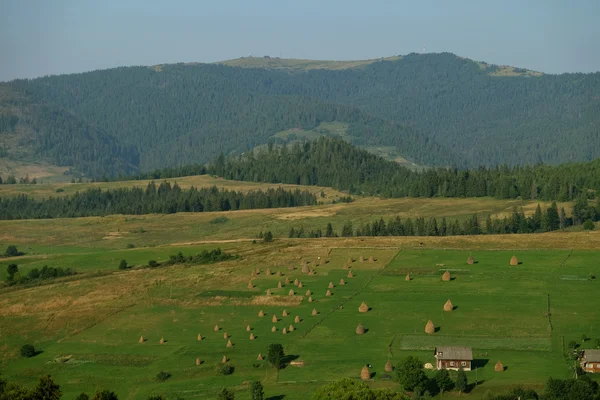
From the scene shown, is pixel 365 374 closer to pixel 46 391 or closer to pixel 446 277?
pixel 46 391

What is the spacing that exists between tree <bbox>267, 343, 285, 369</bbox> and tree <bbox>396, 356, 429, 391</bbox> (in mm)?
12962

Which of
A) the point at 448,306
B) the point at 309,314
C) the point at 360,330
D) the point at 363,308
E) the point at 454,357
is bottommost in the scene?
the point at 360,330

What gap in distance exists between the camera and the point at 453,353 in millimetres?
92812

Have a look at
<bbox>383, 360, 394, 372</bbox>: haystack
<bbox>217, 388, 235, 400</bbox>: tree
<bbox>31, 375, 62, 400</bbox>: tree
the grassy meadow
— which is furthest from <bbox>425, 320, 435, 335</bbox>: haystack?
<bbox>31, 375, 62, 400</bbox>: tree

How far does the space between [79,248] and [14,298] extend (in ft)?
202

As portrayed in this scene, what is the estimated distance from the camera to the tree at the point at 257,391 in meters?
85.4

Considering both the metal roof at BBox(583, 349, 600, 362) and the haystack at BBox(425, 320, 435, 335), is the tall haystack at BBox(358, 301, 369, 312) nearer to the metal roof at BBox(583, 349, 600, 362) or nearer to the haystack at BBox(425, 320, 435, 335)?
the haystack at BBox(425, 320, 435, 335)

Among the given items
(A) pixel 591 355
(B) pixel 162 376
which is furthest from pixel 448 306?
(B) pixel 162 376

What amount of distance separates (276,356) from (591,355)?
27.3 metres

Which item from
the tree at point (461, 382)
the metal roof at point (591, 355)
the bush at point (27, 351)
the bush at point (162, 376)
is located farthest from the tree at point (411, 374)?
the bush at point (27, 351)

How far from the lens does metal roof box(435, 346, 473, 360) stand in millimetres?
92312

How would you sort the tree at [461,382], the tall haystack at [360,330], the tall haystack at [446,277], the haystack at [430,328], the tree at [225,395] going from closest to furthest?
the tree at [225,395]
the tree at [461,382]
the haystack at [430,328]
the tall haystack at [360,330]
the tall haystack at [446,277]

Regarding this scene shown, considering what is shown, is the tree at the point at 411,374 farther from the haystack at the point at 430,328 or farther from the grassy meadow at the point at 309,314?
the haystack at the point at 430,328

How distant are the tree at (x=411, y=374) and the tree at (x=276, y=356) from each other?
13.0 meters
